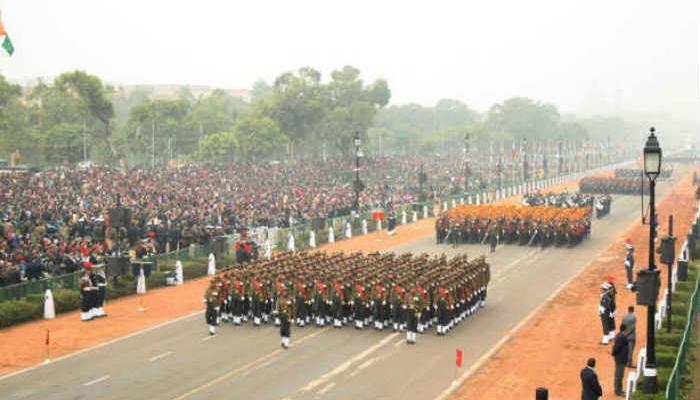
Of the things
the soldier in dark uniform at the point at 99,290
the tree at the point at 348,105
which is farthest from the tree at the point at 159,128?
the soldier in dark uniform at the point at 99,290

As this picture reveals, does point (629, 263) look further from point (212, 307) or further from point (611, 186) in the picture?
point (611, 186)

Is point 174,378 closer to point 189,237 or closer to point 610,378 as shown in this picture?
point 610,378

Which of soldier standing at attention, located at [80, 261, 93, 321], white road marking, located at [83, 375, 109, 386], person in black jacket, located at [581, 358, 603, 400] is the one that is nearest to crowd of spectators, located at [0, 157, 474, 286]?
soldier standing at attention, located at [80, 261, 93, 321]

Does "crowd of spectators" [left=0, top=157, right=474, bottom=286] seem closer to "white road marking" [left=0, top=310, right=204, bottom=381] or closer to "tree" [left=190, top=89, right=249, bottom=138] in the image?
"white road marking" [left=0, top=310, right=204, bottom=381]

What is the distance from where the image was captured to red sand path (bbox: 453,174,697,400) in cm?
1833

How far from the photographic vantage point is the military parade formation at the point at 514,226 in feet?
136

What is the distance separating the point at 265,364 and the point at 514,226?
24.5 metres

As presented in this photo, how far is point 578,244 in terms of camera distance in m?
42.4

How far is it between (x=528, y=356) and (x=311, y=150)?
86.5m

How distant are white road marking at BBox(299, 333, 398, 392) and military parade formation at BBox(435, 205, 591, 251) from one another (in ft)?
62.9

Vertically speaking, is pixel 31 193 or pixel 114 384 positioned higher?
pixel 31 193

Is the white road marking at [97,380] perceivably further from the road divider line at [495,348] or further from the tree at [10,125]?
the tree at [10,125]

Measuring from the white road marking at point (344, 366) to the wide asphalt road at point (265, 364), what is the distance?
0.9 inches

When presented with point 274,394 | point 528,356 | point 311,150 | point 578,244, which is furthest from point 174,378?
point 311,150
